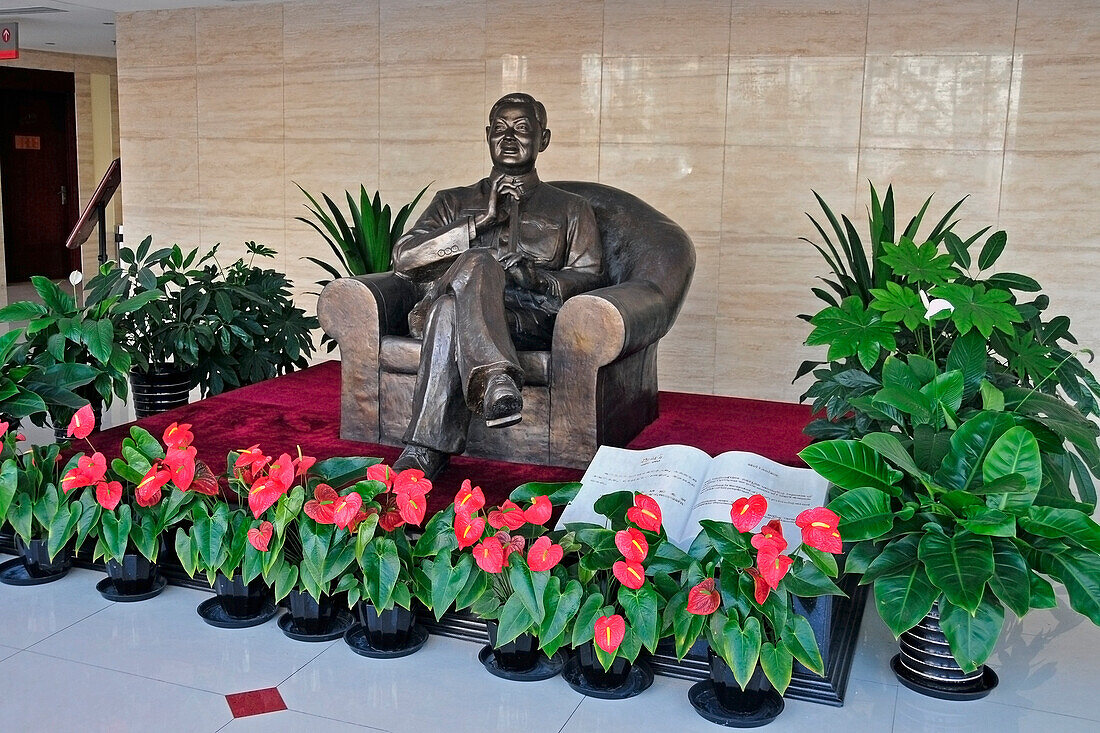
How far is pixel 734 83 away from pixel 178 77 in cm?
405

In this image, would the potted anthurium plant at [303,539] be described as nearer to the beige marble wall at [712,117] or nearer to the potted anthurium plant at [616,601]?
the potted anthurium plant at [616,601]

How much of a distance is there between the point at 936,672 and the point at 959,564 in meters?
0.40

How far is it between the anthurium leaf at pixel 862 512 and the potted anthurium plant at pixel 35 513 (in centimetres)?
201

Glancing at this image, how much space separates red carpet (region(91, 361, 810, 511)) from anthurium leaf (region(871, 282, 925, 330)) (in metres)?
1.03

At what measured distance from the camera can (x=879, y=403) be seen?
105 inches

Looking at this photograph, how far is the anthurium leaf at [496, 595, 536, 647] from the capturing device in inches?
96.0

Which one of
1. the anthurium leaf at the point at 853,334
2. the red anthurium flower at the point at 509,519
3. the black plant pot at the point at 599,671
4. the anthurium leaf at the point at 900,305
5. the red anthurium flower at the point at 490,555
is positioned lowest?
the black plant pot at the point at 599,671

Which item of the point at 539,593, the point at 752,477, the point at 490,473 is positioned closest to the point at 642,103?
the point at 490,473

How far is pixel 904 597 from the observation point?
89.2 inches

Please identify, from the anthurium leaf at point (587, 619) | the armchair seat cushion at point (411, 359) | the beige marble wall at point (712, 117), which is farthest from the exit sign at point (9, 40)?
the anthurium leaf at point (587, 619)

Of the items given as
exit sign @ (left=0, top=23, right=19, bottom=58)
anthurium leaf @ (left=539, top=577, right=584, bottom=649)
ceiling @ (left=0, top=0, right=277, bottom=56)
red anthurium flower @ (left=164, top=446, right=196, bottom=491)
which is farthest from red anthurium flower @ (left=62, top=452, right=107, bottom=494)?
exit sign @ (left=0, top=23, right=19, bottom=58)

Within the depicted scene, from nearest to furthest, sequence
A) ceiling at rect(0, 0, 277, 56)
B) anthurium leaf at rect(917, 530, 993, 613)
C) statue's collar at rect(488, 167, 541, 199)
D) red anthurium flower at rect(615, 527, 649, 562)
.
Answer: anthurium leaf at rect(917, 530, 993, 613) → red anthurium flower at rect(615, 527, 649, 562) → statue's collar at rect(488, 167, 541, 199) → ceiling at rect(0, 0, 277, 56)

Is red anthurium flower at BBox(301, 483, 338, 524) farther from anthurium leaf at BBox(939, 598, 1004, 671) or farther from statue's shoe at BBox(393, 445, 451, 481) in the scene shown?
anthurium leaf at BBox(939, 598, 1004, 671)

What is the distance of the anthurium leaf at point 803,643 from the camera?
2.30 m
